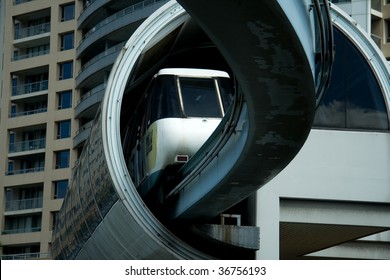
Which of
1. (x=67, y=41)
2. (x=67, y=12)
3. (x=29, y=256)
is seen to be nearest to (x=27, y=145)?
(x=67, y=41)

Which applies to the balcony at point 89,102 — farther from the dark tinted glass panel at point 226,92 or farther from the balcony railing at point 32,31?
the dark tinted glass panel at point 226,92

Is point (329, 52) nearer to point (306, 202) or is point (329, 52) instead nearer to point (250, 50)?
point (250, 50)

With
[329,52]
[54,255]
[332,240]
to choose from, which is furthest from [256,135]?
[54,255]

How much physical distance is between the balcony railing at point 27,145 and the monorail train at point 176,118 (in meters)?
43.9

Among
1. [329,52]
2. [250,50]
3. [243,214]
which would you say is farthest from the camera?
[243,214]

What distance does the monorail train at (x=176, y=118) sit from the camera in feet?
58.9

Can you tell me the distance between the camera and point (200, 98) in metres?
19.0

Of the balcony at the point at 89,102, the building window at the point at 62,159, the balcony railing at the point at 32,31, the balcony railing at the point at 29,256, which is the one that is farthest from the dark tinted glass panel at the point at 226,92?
the balcony railing at the point at 32,31

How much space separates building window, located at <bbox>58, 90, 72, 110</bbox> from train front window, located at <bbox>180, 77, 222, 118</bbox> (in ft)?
145

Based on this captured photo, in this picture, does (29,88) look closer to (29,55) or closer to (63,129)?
(29,55)

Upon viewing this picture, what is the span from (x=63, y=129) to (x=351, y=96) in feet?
144

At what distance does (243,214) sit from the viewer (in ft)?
63.6

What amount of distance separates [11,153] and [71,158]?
562 cm

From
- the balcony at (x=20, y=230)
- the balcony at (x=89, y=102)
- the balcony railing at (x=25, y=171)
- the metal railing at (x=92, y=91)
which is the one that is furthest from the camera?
the balcony railing at (x=25, y=171)
